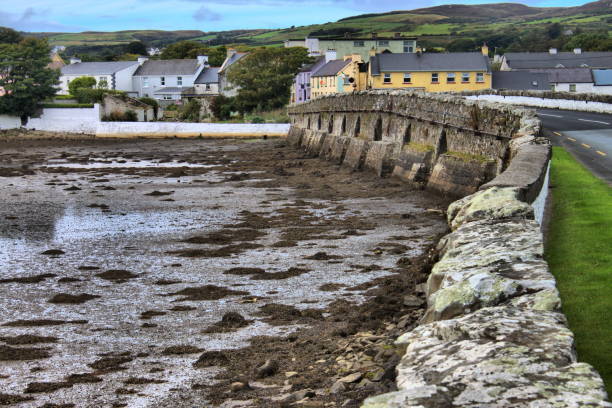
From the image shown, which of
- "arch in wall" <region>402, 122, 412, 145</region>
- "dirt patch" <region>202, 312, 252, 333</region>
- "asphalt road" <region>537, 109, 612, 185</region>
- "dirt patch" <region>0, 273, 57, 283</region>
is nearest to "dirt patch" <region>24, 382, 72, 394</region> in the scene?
"dirt patch" <region>202, 312, 252, 333</region>

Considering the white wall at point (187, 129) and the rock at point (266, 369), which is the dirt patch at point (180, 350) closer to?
the rock at point (266, 369)

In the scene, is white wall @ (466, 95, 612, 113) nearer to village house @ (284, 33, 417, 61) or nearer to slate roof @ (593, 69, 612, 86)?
slate roof @ (593, 69, 612, 86)

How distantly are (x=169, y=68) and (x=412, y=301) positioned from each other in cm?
9762

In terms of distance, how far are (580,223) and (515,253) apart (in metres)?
6.48

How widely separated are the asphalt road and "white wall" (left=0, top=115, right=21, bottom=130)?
47442 millimetres

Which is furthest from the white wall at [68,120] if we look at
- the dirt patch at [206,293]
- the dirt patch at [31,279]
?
the dirt patch at [206,293]

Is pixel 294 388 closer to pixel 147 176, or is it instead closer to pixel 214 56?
pixel 147 176

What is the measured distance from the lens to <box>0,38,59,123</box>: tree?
73.9 metres

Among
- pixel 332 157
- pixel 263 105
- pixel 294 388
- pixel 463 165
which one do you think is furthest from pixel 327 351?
pixel 263 105

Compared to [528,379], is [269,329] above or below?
below

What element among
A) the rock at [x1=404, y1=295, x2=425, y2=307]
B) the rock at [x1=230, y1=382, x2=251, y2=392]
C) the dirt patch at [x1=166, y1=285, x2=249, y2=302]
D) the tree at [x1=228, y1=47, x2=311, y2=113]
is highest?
the tree at [x1=228, y1=47, x2=311, y2=113]

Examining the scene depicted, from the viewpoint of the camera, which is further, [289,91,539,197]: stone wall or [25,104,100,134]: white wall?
[25,104,100,134]: white wall

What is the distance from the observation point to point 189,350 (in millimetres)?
11305

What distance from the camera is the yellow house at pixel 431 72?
81125 millimetres
